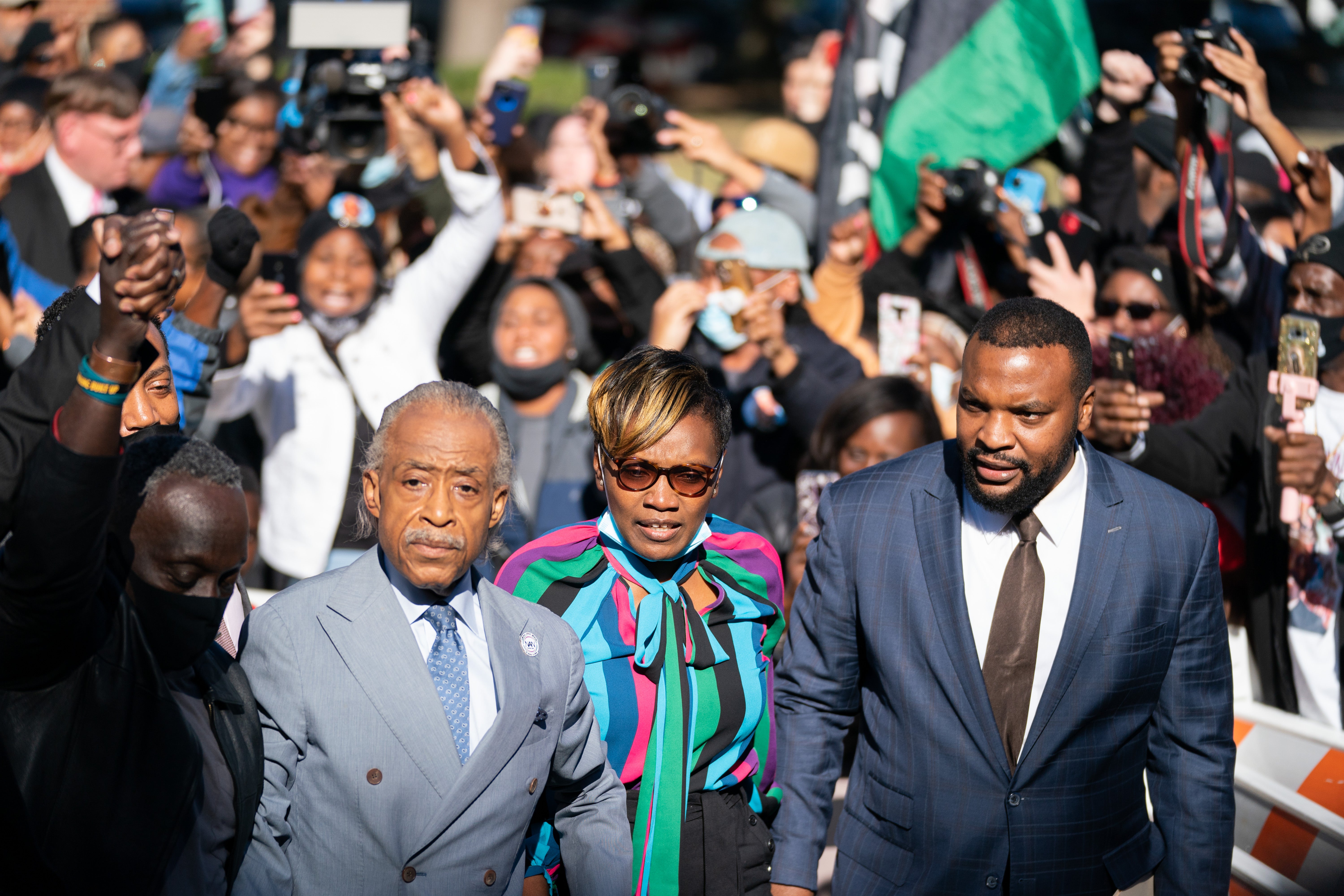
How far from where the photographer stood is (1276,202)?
5211mm

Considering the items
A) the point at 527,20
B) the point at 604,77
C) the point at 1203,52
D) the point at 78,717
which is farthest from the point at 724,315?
the point at 78,717

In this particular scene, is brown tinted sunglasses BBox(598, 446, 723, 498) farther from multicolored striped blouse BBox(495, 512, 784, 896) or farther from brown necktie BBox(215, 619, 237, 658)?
brown necktie BBox(215, 619, 237, 658)

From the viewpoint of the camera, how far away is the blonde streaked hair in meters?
2.65

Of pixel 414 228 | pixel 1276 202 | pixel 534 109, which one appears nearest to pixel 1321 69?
pixel 534 109

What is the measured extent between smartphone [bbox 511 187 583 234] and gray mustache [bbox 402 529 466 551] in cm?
321

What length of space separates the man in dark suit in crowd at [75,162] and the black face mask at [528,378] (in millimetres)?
2264

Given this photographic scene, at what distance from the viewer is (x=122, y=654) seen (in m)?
1.96

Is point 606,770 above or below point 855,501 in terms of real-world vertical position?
below

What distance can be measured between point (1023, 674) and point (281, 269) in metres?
3.18

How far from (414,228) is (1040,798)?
4620mm

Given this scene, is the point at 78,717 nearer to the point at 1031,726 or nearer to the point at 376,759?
the point at 376,759

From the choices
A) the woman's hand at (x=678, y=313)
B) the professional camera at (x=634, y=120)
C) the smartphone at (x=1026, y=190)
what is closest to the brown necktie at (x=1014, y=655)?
the woman's hand at (x=678, y=313)

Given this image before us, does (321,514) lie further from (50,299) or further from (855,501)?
(855,501)

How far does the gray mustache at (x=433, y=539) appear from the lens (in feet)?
7.53
